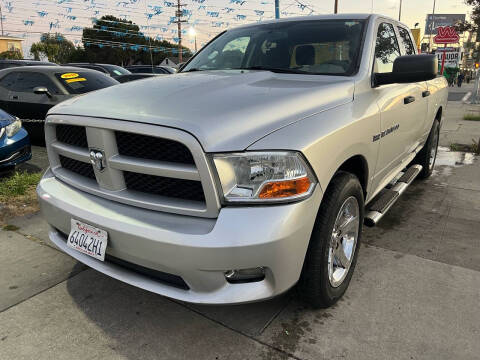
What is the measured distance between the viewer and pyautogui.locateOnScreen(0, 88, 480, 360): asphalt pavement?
212 centimetres

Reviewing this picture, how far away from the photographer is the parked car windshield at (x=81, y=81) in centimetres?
684

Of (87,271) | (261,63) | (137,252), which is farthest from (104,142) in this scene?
(261,63)

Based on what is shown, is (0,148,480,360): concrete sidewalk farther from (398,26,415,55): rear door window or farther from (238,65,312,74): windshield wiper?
(398,26,415,55): rear door window

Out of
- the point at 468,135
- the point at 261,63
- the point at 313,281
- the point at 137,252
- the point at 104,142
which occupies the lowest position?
the point at 468,135

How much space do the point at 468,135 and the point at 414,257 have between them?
21.3 ft

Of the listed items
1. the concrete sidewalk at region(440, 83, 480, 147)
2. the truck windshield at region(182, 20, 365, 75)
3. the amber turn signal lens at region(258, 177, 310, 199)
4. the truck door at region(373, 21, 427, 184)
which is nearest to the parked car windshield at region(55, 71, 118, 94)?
the truck windshield at region(182, 20, 365, 75)

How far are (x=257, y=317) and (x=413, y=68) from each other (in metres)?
1.91

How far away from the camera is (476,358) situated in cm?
202

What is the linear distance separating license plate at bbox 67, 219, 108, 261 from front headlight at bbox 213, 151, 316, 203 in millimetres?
727

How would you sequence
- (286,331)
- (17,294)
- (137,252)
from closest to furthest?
1. (137,252)
2. (286,331)
3. (17,294)

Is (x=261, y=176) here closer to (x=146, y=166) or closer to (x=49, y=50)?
(x=146, y=166)

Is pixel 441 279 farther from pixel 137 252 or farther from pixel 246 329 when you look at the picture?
pixel 137 252

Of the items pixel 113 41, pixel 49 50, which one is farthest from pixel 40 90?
pixel 49 50

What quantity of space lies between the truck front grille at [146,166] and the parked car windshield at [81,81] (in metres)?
4.97
